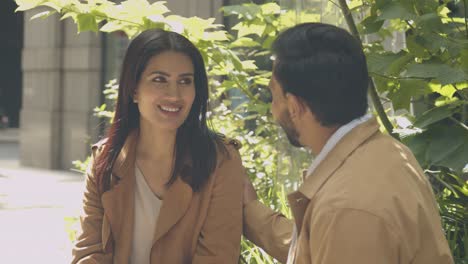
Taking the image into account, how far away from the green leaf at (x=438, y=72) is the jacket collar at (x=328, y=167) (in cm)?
81

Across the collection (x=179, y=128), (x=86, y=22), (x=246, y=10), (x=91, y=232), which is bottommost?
(x=91, y=232)

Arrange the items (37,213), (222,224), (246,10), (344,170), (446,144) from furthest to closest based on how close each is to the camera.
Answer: (37,213) → (246,10) → (222,224) → (446,144) → (344,170)

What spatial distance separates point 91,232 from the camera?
3.14 meters

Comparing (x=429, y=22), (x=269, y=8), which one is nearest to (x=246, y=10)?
(x=269, y=8)

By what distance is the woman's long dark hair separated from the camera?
3.08 metres

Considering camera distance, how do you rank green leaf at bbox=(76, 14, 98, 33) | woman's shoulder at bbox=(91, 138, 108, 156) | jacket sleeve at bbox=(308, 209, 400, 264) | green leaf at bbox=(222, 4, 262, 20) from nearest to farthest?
jacket sleeve at bbox=(308, 209, 400, 264) < woman's shoulder at bbox=(91, 138, 108, 156) < green leaf at bbox=(76, 14, 98, 33) < green leaf at bbox=(222, 4, 262, 20)

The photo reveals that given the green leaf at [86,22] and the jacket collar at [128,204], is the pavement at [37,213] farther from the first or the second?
the jacket collar at [128,204]

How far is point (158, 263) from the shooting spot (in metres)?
3.04

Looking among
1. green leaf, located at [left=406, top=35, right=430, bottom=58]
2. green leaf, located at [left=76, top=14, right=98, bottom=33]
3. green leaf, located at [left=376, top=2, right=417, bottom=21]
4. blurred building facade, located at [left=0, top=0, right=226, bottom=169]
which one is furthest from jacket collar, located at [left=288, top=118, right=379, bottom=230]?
blurred building facade, located at [left=0, top=0, right=226, bottom=169]

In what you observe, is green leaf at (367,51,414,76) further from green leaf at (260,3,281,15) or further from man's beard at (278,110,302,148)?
green leaf at (260,3,281,15)

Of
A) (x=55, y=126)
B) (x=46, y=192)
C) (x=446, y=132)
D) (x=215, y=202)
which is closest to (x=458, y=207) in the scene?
(x=446, y=132)

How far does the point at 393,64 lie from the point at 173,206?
1.06m

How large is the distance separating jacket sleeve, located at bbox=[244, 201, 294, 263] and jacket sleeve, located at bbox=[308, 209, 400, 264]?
1.28 metres

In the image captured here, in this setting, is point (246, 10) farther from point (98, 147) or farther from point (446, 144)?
point (446, 144)
